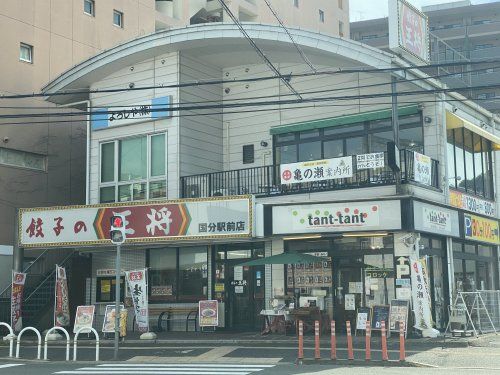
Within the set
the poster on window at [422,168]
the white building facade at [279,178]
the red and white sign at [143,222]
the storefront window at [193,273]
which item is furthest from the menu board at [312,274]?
the poster on window at [422,168]

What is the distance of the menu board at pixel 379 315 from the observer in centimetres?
1984

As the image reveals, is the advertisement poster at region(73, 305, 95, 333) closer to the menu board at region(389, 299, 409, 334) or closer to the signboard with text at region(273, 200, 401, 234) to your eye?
the signboard with text at region(273, 200, 401, 234)

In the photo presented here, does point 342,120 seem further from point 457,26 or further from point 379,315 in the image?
point 457,26

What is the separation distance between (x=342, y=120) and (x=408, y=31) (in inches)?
148

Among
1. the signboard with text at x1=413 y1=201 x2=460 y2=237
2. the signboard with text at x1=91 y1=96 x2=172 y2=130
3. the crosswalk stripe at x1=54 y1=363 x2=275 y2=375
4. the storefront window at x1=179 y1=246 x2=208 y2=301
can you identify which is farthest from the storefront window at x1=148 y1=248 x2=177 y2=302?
the signboard with text at x1=413 y1=201 x2=460 y2=237

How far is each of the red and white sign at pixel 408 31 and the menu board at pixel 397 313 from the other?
7.79 metres

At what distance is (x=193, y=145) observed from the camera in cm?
2472

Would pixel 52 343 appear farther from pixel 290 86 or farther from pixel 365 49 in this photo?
pixel 365 49

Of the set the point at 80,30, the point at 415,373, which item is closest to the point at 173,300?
the point at 415,373

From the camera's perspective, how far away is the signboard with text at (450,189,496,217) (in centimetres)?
2330

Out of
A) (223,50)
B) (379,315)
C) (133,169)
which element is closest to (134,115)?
(133,169)

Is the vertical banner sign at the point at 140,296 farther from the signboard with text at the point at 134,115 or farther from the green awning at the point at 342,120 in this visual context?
the green awning at the point at 342,120

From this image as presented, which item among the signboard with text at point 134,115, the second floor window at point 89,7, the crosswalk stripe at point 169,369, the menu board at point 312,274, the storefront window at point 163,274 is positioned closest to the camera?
the crosswalk stripe at point 169,369

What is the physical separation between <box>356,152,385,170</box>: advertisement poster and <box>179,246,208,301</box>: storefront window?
6.79m
